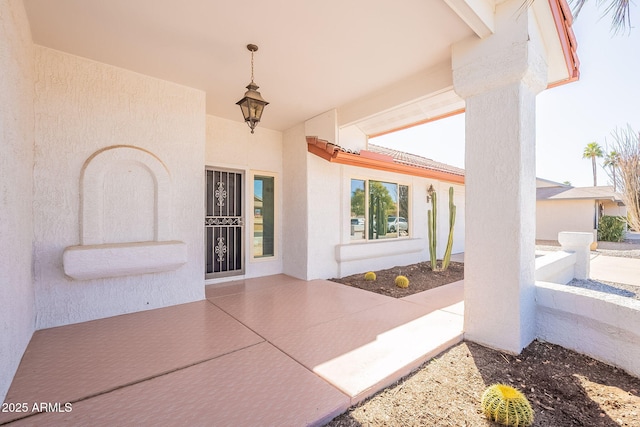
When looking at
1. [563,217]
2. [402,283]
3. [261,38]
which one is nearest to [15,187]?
[261,38]

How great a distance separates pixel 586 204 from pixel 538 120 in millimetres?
22485

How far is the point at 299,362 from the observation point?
3412mm

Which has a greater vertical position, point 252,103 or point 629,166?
point 252,103

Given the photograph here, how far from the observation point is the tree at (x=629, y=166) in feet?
19.0

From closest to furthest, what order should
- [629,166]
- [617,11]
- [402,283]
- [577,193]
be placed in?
1. [617,11]
2. [629,166]
3. [402,283]
4. [577,193]

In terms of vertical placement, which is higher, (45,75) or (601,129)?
(45,75)

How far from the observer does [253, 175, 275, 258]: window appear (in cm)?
804

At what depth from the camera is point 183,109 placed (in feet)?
18.7

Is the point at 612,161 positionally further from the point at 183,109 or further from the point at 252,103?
the point at 183,109

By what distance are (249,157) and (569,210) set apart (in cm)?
2453

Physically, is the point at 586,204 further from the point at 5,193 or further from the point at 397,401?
the point at 5,193

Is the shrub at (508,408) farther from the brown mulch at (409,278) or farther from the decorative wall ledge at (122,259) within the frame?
the decorative wall ledge at (122,259)

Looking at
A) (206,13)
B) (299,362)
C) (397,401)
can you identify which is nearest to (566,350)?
(397,401)

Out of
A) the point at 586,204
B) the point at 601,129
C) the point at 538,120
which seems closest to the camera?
the point at 538,120
